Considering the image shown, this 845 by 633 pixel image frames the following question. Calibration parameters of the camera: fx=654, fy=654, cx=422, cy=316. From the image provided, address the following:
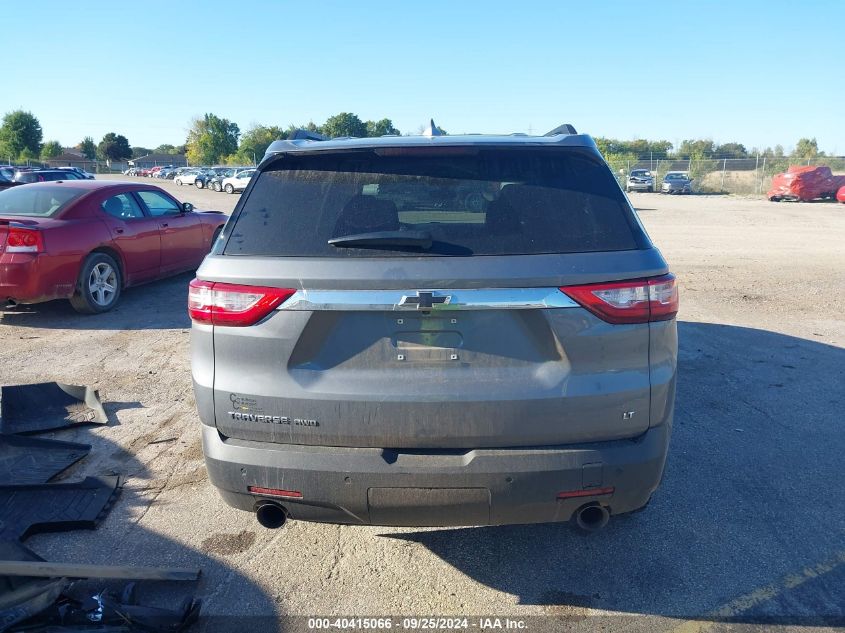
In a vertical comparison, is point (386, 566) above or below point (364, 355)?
below

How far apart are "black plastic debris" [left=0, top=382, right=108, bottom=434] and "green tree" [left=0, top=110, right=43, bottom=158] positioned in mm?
99196

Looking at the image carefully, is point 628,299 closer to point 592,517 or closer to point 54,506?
point 592,517

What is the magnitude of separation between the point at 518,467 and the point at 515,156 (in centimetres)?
131

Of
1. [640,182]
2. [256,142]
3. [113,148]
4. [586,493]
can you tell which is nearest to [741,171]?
[640,182]

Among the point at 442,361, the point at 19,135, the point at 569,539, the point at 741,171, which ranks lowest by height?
the point at 569,539

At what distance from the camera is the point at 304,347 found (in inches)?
102

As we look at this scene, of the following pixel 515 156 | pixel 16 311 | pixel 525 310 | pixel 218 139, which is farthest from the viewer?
pixel 218 139

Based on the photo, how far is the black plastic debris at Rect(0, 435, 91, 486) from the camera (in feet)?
13.4

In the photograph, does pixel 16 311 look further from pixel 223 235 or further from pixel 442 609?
pixel 442 609

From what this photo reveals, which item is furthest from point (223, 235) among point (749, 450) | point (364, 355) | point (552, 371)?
point (749, 450)

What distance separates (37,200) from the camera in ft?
27.2

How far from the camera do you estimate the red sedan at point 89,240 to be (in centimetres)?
745

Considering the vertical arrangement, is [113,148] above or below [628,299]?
above

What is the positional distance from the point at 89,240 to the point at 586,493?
7378 millimetres
